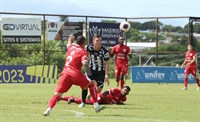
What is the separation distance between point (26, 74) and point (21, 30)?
4.88 metres

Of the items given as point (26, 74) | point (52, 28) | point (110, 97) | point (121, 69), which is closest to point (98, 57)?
point (110, 97)

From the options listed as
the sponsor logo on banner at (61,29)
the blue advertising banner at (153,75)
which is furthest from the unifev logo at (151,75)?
the sponsor logo on banner at (61,29)

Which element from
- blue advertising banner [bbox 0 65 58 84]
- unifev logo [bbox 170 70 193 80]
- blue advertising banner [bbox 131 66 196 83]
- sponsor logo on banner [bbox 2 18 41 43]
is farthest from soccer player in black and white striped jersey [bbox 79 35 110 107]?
sponsor logo on banner [bbox 2 18 41 43]

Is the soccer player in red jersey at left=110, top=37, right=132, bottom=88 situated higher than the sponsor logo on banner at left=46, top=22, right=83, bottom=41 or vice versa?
the sponsor logo on banner at left=46, top=22, right=83, bottom=41

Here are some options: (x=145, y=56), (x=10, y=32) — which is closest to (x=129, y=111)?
(x=10, y=32)

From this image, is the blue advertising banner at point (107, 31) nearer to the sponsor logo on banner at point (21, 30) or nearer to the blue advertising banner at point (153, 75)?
the sponsor logo on banner at point (21, 30)

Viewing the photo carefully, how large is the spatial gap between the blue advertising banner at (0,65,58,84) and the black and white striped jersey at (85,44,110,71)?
1841cm

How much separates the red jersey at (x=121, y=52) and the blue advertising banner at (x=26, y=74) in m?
11.6

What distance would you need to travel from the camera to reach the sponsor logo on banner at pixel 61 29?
42.4 metres

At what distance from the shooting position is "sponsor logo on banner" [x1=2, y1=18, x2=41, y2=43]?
135 ft

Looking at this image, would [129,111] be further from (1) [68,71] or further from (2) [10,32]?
(2) [10,32]

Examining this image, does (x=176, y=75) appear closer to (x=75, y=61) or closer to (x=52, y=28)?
(x=52, y=28)

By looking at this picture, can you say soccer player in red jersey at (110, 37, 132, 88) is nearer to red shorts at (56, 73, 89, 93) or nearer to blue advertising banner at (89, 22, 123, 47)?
red shorts at (56, 73, 89, 93)

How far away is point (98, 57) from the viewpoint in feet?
63.0
